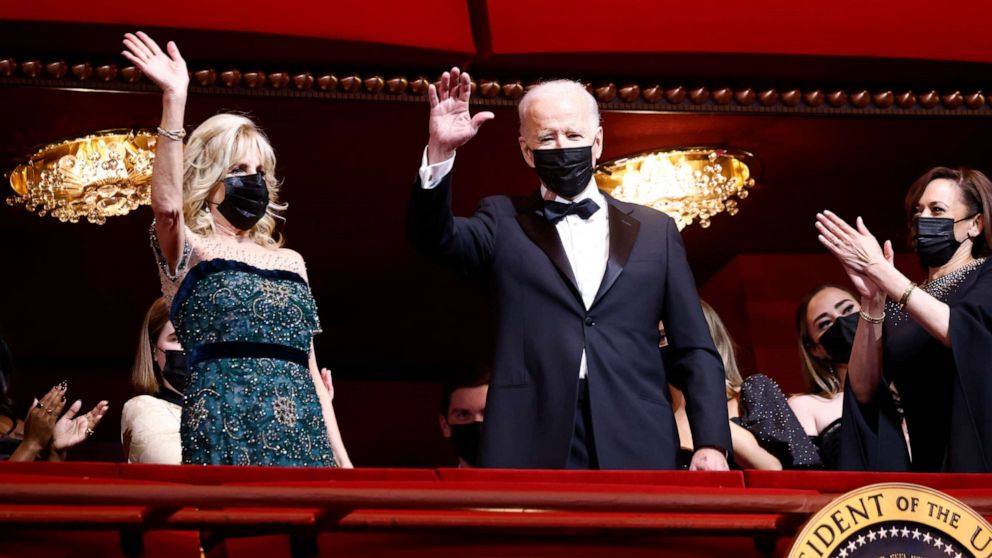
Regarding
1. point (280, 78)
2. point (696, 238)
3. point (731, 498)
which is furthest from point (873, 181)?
point (731, 498)

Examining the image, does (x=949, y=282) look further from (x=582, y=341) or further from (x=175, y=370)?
(x=175, y=370)

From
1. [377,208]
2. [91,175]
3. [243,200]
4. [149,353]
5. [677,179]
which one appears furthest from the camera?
[377,208]

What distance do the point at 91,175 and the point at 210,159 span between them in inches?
81.2

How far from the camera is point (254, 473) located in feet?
6.44

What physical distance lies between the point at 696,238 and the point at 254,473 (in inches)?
148

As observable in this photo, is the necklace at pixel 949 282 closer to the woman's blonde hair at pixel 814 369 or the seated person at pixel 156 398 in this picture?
the woman's blonde hair at pixel 814 369

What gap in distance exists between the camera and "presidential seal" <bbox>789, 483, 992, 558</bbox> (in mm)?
1928

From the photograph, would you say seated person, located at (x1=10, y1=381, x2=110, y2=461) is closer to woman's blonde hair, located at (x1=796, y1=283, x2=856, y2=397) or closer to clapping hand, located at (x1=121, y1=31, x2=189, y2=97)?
clapping hand, located at (x1=121, y1=31, x2=189, y2=97)

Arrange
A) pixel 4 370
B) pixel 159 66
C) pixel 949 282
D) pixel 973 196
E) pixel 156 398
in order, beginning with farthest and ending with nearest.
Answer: pixel 4 370 < pixel 156 398 < pixel 973 196 < pixel 949 282 < pixel 159 66

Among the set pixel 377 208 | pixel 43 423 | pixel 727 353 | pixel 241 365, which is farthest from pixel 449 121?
pixel 377 208

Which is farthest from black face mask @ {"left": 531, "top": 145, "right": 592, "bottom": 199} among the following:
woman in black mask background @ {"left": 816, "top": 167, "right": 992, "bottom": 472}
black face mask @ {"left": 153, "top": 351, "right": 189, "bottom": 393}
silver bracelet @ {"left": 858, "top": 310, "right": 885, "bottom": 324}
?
black face mask @ {"left": 153, "top": 351, "right": 189, "bottom": 393}

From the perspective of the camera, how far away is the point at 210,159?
2.71 m

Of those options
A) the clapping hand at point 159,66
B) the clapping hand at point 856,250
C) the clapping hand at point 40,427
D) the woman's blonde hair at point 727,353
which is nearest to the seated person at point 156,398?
the clapping hand at point 40,427

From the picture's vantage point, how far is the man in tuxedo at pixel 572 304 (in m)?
2.54
